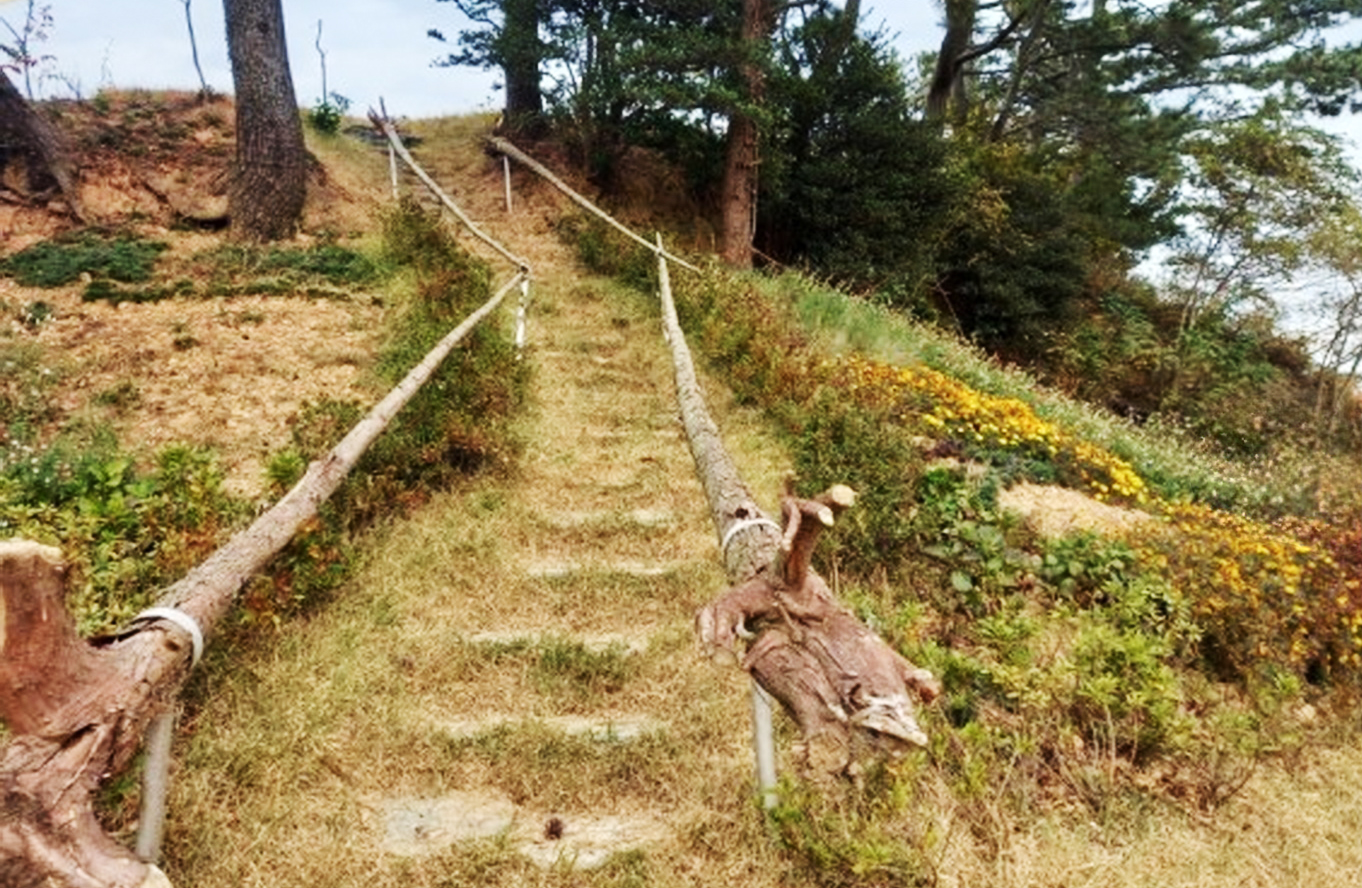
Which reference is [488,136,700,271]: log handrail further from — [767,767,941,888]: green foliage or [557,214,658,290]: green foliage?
[767,767,941,888]: green foliage

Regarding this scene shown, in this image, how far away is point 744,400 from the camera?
7543 mm

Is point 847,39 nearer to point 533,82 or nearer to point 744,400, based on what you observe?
point 533,82

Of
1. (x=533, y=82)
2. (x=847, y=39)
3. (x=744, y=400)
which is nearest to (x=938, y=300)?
(x=847, y=39)

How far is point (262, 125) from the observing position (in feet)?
35.6

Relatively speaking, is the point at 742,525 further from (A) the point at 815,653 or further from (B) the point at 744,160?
(B) the point at 744,160

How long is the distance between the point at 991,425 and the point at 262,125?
9.37 m

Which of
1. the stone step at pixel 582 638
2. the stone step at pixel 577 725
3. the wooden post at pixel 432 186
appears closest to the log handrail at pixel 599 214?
the wooden post at pixel 432 186

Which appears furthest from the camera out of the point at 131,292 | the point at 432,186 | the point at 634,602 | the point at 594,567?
the point at 432,186

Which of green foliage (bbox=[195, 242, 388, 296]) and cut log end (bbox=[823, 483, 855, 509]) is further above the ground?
cut log end (bbox=[823, 483, 855, 509])

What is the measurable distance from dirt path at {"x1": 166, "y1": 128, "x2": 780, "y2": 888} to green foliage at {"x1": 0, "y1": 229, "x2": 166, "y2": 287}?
608 centimetres

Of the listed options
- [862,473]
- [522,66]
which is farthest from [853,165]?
[862,473]

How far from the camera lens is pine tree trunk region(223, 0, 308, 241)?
1055cm

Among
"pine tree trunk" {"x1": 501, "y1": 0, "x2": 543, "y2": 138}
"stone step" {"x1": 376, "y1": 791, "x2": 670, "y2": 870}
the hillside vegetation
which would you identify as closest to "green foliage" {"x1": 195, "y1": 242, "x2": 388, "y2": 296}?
the hillside vegetation

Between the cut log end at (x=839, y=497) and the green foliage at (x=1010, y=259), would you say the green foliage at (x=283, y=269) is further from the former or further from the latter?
the green foliage at (x=1010, y=259)
